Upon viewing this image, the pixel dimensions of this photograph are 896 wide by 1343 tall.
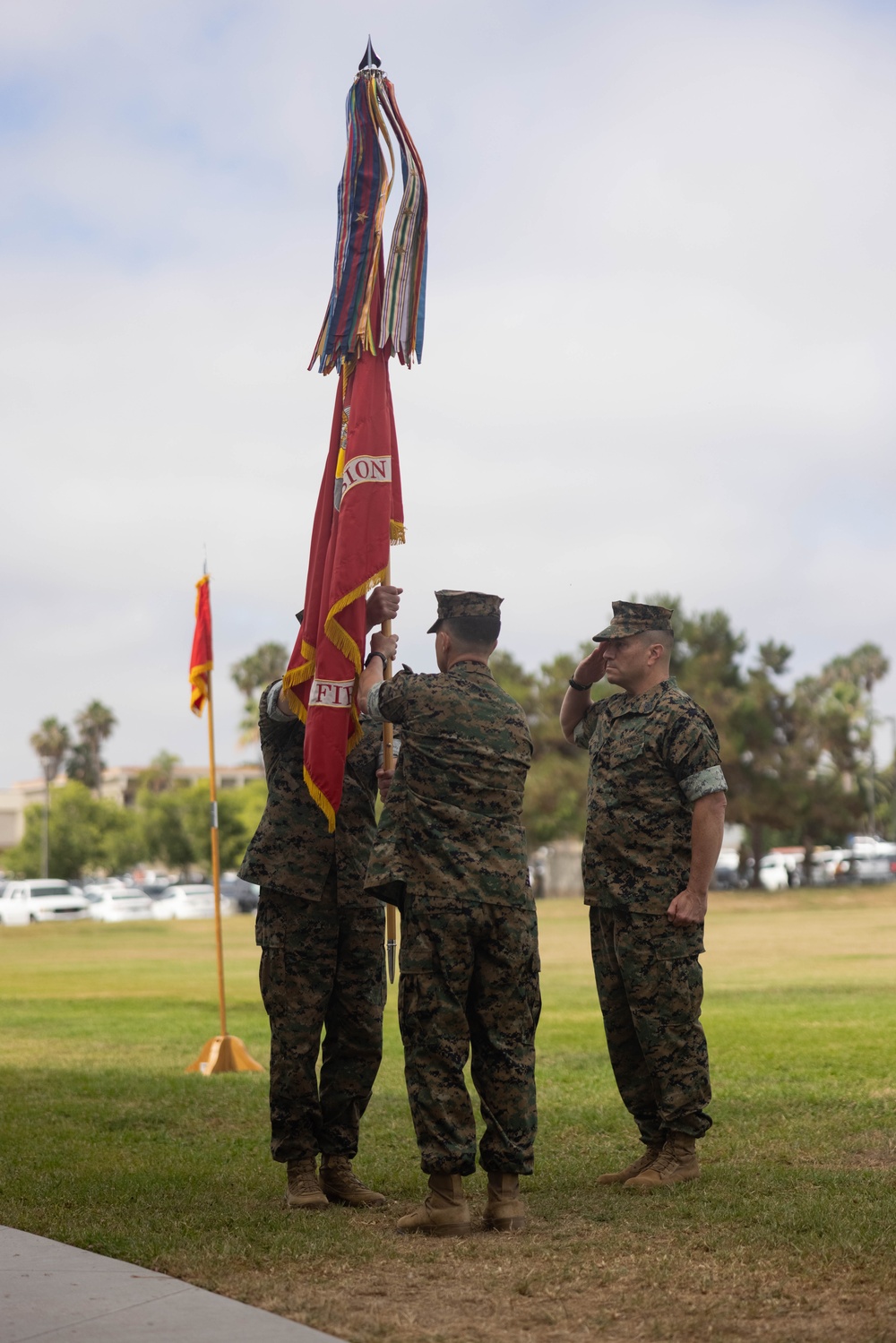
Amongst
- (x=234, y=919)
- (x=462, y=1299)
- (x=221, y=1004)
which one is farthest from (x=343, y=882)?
(x=234, y=919)

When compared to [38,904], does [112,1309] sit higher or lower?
higher

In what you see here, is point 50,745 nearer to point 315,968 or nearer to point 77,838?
point 77,838

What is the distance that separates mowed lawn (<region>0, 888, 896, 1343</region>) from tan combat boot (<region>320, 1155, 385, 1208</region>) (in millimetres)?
114

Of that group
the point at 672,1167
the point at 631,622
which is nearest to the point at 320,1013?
the point at 672,1167

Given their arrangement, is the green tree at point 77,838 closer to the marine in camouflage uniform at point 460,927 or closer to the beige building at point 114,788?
the beige building at point 114,788

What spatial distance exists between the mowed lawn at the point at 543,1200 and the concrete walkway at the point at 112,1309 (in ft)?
0.49

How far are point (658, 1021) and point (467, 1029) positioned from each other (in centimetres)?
95

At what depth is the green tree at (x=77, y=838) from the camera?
78312 millimetres

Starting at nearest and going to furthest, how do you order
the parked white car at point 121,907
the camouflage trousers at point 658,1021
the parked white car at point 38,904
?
the camouflage trousers at point 658,1021 < the parked white car at point 38,904 < the parked white car at point 121,907

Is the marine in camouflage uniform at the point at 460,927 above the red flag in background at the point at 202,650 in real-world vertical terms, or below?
below

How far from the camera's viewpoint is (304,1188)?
598 centimetres

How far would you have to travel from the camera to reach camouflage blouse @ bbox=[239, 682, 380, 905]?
241 inches

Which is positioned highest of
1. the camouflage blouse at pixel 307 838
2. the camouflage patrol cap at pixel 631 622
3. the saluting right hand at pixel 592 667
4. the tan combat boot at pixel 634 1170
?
the camouflage patrol cap at pixel 631 622

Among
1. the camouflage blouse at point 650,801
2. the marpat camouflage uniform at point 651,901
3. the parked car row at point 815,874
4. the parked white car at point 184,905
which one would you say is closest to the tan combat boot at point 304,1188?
the marpat camouflage uniform at point 651,901
